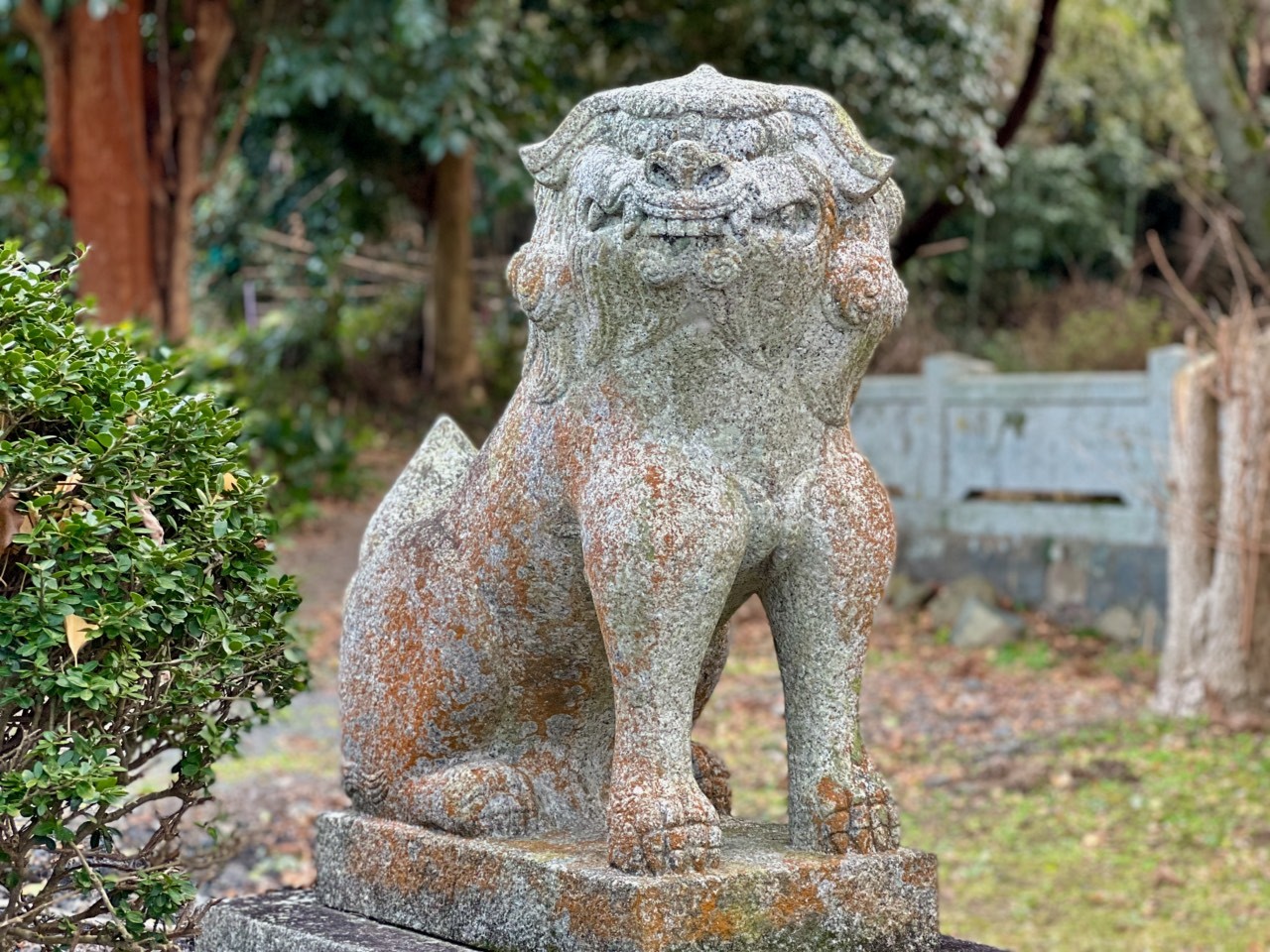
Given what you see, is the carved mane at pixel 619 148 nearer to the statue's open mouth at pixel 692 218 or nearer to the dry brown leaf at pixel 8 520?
the statue's open mouth at pixel 692 218

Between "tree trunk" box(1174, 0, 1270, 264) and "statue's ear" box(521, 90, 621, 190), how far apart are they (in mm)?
7570

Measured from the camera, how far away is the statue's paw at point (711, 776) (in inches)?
116

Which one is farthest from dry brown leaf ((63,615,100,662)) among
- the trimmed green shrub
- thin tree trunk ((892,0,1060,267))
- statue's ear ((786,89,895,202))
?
thin tree trunk ((892,0,1060,267))

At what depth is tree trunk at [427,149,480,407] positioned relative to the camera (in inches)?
520

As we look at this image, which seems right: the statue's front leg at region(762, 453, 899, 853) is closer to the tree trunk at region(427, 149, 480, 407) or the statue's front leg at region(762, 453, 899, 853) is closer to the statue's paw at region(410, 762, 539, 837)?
the statue's paw at region(410, 762, 539, 837)

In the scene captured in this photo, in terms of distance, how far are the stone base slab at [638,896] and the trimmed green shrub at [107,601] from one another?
1.31 ft

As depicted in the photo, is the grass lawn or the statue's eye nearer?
the statue's eye

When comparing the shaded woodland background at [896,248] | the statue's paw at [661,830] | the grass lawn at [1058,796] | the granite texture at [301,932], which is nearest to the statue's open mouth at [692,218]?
the statue's paw at [661,830]

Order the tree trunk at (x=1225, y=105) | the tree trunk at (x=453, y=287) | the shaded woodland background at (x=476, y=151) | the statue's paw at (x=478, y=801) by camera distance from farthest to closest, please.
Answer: the tree trunk at (x=453, y=287), the tree trunk at (x=1225, y=105), the shaded woodland background at (x=476, y=151), the statue's paw at (x=478, y=801)

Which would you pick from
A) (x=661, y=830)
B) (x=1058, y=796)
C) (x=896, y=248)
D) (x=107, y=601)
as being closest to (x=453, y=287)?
(x=896, y=248)

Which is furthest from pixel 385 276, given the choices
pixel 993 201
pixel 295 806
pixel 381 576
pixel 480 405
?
pixel 381 576

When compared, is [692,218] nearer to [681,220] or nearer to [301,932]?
[681,220]

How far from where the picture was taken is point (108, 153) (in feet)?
28.3

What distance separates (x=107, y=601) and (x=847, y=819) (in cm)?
128
